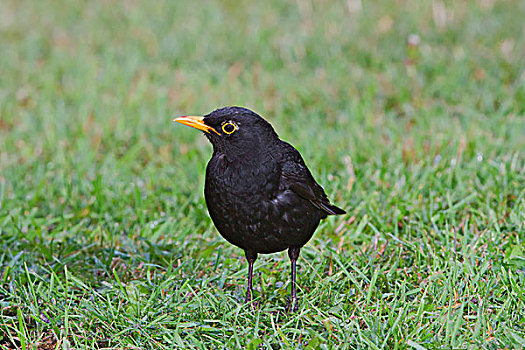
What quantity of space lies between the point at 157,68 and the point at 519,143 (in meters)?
4.17

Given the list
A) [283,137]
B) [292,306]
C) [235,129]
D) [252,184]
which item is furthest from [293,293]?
[283,137]

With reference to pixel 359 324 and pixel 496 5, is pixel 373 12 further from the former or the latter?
pixel 359 324

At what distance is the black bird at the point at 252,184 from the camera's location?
3369 mm

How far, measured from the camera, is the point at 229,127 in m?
3.40

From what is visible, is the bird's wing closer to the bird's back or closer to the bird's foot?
the bird's back

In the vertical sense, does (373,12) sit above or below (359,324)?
above

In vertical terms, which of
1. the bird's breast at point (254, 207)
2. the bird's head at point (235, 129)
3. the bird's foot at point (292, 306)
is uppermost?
the bird's head at point (235, 129)

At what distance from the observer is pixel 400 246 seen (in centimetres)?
407

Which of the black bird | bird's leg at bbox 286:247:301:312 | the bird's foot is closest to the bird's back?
the black bird

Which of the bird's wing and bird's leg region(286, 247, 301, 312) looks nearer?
the bird's wing

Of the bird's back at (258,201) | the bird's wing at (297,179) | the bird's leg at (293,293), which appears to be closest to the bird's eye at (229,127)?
the bird's back at (258,201)

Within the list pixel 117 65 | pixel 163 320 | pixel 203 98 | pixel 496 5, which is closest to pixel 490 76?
pixel 496 5

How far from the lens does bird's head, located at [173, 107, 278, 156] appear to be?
11.1 feet

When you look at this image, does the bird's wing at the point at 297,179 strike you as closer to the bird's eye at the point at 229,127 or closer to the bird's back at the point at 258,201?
the bird's back at the point at 258,201
